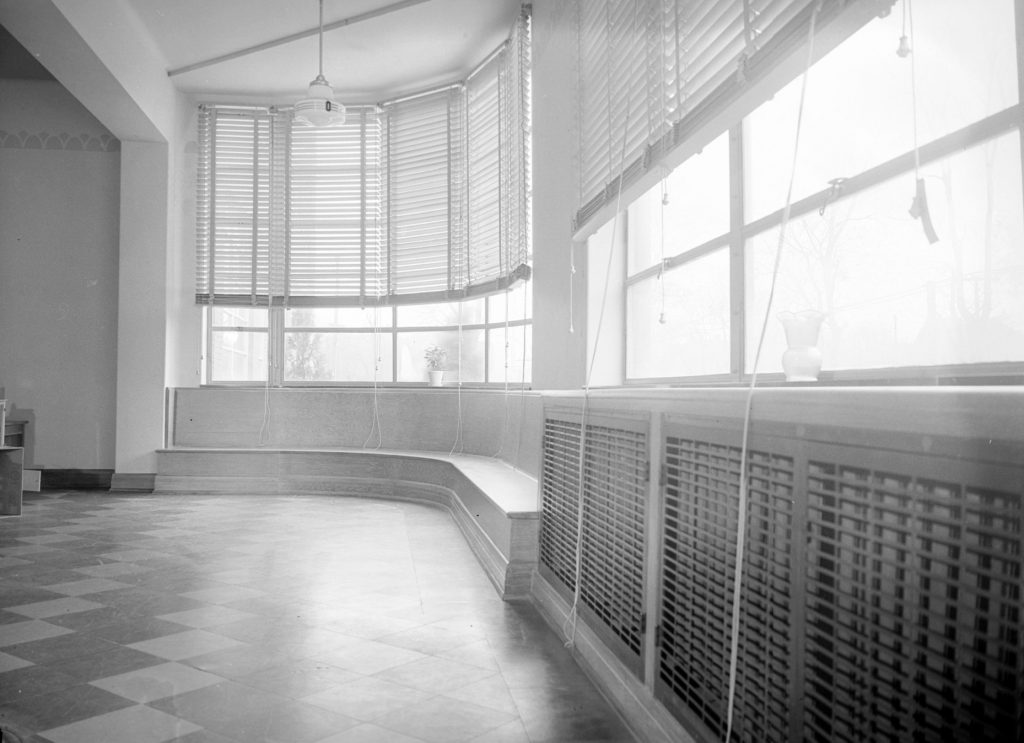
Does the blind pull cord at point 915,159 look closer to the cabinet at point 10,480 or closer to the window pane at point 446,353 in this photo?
the window pane at point 446,353

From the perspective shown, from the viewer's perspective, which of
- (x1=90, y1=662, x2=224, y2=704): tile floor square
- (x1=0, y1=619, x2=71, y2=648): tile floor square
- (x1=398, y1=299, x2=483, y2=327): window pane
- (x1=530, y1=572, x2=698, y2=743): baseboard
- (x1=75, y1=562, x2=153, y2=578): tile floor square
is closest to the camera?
(x1=530, y1=572, x2=698, y2=743): baseboard

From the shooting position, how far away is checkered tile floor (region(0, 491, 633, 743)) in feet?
6.72

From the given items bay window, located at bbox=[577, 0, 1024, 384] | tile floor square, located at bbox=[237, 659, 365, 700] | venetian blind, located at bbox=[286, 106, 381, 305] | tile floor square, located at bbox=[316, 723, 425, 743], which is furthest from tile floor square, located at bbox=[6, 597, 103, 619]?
venetian blind, located at bbox=[286, 106, 381, 305]

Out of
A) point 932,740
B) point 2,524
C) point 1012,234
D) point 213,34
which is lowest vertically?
point 2,524

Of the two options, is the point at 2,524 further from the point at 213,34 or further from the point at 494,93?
the point at 494,93

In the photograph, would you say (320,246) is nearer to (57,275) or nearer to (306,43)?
(306,43)

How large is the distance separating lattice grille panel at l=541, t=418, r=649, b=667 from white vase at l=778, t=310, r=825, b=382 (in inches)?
15.3

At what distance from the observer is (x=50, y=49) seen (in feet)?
17.0

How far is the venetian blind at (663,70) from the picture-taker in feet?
6.01

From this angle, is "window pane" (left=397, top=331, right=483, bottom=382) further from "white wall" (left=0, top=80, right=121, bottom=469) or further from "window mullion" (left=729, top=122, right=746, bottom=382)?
"window mullion" (left=729, top=122, right=746, bottom=382)

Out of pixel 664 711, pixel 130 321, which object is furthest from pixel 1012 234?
pixel 130 321

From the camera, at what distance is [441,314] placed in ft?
22.8

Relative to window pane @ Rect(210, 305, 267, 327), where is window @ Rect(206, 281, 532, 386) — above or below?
below

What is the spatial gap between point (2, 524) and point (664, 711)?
16.2ft
